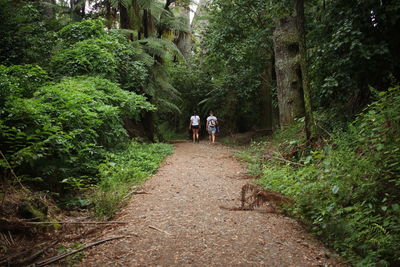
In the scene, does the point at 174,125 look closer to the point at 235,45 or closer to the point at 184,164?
the point at 235,45

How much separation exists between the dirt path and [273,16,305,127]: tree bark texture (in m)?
5.17

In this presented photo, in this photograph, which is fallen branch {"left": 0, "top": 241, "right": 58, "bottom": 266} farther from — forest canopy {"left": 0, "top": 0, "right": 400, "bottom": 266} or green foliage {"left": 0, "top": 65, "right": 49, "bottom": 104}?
green foliage {"left": 0, "top": 65, "right": 49, "bottom": 104}

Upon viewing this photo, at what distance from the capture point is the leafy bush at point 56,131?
169 inches

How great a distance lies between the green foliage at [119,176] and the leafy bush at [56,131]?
378 mm

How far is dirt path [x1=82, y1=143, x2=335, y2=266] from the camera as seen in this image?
110 inches

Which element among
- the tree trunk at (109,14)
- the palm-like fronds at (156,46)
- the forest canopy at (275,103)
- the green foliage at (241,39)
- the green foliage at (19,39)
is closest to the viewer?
the forest canopy at (275,103)

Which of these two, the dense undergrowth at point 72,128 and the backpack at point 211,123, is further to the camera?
the backpack at point 211,123

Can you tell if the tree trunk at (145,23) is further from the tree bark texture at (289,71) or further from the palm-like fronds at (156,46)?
the tree bark texture at (289,71)

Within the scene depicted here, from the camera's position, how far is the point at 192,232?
3.40 metres

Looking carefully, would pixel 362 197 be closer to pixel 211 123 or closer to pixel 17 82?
pixel 17 82

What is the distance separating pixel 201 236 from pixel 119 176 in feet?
10.3

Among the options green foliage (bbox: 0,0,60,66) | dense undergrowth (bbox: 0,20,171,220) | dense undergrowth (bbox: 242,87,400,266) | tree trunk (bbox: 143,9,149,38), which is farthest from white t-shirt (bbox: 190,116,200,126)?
dense undergrowth (bbox: 242,87,400,266)

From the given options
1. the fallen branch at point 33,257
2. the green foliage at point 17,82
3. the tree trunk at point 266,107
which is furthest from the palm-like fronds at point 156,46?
the fallen branch at point 33,257

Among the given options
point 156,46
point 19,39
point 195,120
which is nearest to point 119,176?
point 19,39
